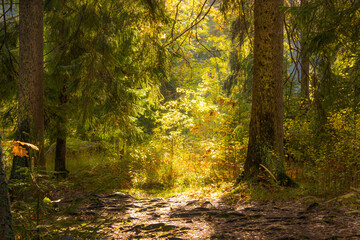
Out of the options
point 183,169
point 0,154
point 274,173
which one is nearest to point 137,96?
point 183,169

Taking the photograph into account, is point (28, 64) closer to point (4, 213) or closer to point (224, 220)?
point (4, 213)

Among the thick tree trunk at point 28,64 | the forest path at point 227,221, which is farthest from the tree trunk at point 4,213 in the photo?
the thick tree trunk at point 28,64

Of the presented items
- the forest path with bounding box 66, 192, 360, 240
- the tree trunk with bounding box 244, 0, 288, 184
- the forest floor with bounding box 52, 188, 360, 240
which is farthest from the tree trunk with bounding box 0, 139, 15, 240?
the tree trunk with bounding box 244, 0, 288, 184

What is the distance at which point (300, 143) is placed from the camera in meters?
7.71

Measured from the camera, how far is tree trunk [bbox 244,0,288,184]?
19.5 feet

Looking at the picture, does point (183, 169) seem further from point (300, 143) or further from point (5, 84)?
point (5, 84)

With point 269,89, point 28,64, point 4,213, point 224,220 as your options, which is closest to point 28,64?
point 28,64

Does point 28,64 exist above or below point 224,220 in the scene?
above

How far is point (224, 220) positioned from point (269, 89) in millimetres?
2934

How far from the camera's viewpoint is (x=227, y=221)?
4312 millimetres

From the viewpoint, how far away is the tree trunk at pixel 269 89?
595 centimetres

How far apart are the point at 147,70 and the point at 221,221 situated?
430 centimetres

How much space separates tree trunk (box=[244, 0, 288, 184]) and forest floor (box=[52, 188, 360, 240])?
1.15 m

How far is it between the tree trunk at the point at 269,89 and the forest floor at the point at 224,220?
1.15m
